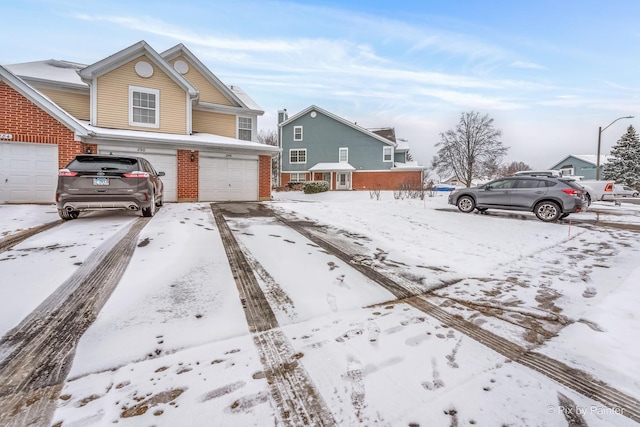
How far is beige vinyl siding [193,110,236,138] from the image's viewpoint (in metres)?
15.3

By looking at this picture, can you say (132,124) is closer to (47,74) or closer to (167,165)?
(167,165)

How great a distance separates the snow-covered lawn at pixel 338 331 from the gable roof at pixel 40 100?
7046mm

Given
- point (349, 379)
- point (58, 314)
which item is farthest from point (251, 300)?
point (58, 314)

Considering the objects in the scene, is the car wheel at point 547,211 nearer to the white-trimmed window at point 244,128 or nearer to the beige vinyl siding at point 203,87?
the white-trimmed window at point 244,128

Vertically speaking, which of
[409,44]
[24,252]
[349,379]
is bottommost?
[349,379]

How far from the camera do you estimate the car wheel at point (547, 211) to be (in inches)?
377

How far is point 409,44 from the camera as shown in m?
16.7

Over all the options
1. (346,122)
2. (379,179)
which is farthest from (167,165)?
(379,179)

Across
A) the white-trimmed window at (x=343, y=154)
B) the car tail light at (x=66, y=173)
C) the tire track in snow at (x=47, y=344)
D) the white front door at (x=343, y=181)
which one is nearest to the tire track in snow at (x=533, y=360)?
the tire track in snow at (x=47, y=344)

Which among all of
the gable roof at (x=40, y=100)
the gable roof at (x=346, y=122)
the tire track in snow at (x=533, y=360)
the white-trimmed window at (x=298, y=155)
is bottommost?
the tire track in snow at (x=533, y=360)

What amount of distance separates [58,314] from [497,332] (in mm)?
4005

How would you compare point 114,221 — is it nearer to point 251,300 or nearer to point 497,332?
point 251,300

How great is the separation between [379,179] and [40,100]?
28.0 metres

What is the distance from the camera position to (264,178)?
1465cm
